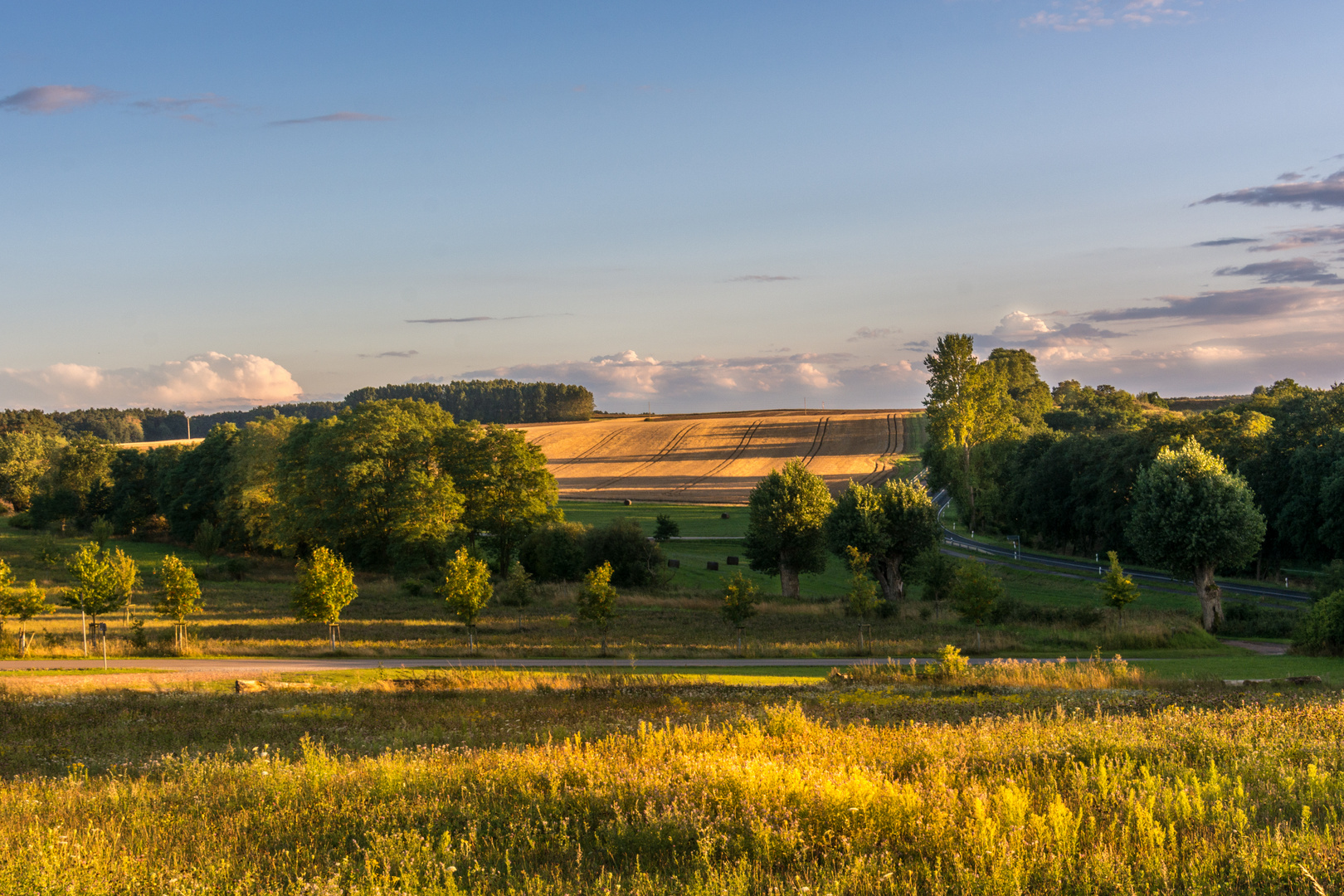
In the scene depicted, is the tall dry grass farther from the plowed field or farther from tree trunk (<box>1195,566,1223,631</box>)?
the plowed field

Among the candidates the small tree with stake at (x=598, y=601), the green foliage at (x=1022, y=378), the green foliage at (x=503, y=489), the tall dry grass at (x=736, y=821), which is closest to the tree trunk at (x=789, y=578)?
the green foliage at (x=503, y=489)

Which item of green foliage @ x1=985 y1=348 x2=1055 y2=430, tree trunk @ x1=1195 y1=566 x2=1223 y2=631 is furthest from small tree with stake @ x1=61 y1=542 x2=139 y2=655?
green foliage @ x1=985 y1=348 x2=1055 y2=430

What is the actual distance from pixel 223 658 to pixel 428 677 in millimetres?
12359

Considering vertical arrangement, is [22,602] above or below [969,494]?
below

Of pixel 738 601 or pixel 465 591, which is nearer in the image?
pixel 465 591

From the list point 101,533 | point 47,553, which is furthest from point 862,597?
point 101,533

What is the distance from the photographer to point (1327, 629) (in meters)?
31.5

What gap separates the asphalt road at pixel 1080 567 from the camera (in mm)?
54062

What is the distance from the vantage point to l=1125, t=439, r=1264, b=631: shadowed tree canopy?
41125 mm

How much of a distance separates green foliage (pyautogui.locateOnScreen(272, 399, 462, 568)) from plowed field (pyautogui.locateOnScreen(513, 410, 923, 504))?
40.8 metres

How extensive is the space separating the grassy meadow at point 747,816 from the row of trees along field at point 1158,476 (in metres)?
33.9

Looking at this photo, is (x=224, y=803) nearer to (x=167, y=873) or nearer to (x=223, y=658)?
(x=167, y=873)

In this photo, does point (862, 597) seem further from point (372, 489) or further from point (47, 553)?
point (47, 553)

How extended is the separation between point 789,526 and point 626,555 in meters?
12.3
